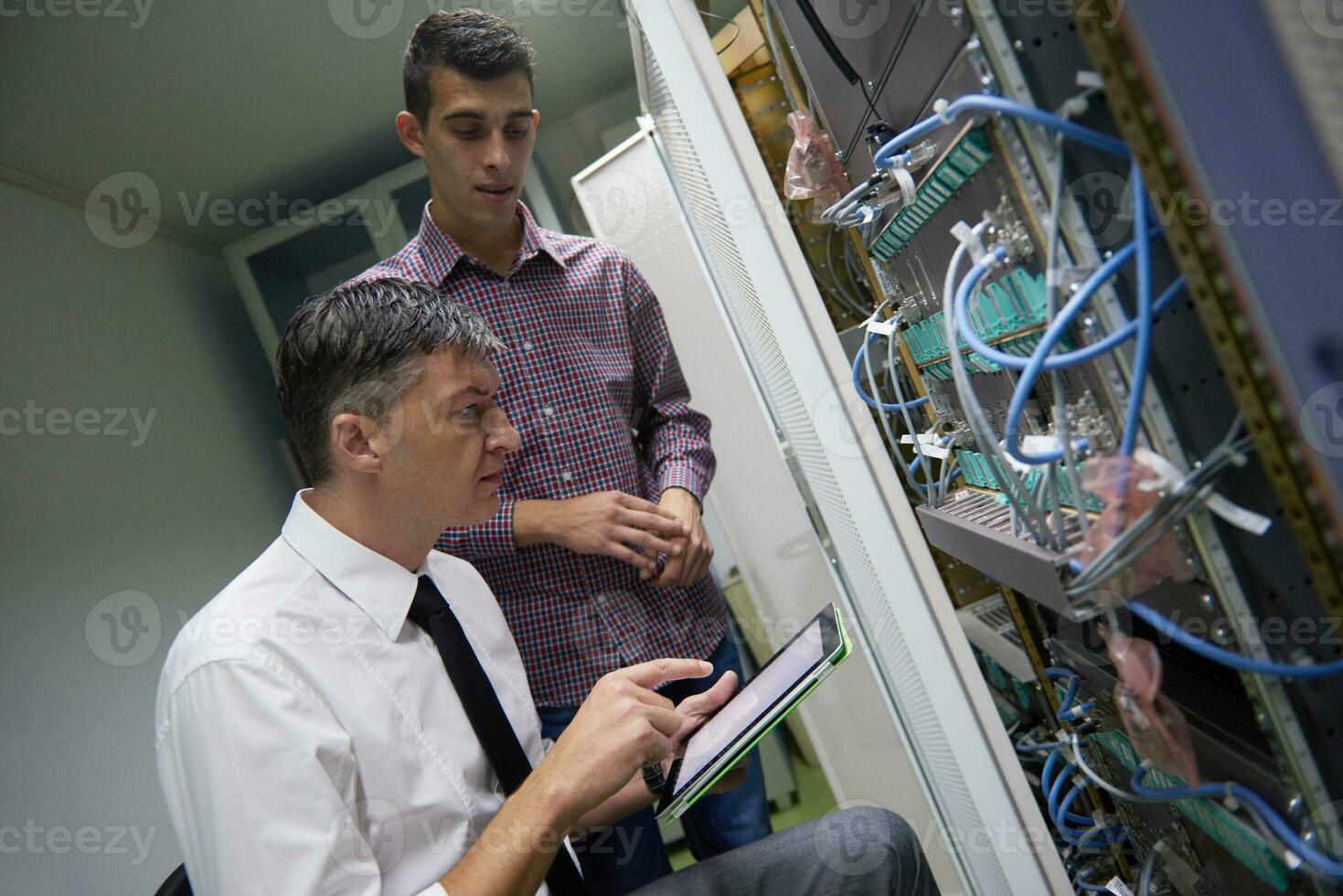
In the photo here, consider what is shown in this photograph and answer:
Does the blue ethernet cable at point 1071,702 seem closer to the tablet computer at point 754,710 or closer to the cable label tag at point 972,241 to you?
the tablet computer at point 754,710

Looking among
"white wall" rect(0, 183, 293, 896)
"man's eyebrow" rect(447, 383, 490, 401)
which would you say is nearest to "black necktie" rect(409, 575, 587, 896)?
"man's eyebrow" rect(447, 383, 490, 401)

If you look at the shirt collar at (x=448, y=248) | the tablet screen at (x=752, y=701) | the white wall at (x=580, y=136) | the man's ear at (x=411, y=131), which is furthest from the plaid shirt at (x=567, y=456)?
the white wall at (x=580, y=136)

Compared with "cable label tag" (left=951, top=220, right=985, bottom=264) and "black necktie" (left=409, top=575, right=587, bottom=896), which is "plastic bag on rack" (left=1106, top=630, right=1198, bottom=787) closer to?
"cable label tag" (left=951, top=220, right=985, bottom=264)

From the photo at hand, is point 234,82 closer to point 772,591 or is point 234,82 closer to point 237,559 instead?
point 237,559

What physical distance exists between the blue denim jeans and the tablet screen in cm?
27

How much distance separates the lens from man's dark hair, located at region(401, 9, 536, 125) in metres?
1.33

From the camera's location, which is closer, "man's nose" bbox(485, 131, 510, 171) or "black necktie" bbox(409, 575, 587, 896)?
"black necktie" bbox(409, 575, 587, 896)

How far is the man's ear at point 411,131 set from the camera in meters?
1.42

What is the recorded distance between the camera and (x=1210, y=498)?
58 cm

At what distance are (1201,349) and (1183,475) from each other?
0.10 meters

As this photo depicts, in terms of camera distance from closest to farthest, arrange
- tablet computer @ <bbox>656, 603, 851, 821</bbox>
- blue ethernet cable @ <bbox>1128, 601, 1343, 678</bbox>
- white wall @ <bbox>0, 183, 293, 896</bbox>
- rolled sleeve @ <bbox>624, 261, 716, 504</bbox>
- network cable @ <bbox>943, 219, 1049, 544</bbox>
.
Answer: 1. blue ethernet cable @ <bbox>1128, 601, 1343, 678</bbox>
2. network cable @ <bbox>943, 219, 1049, 544</bbox>
3. tablet computer @ <bbox>656, 603, 851, 821</bbox>
4. rolled sleeve @ <bbox>624, 261, 716, 504</bbox>
5. white wall @ <bbox>0, 183, 293, 896</bbox>

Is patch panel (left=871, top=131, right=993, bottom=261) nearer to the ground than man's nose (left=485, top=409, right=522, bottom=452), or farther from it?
farther from it

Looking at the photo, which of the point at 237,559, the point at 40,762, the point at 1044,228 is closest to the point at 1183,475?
the point at 1044,228

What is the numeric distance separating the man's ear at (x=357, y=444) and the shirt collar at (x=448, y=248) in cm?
48
